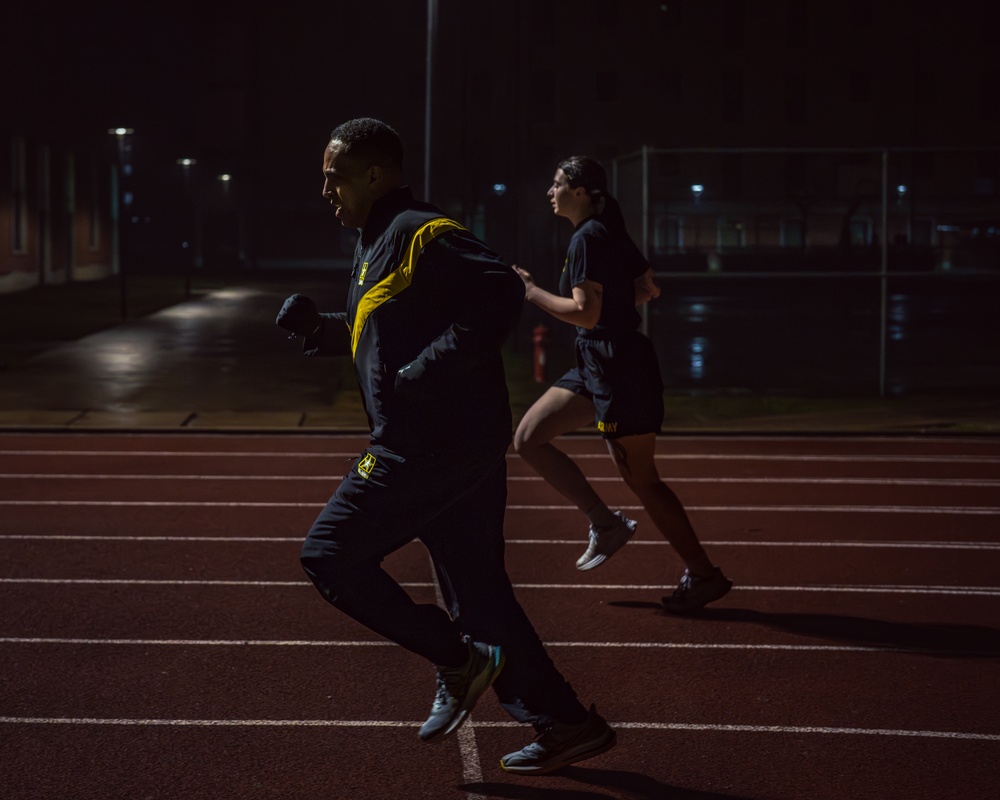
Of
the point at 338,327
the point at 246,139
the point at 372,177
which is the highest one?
the point at 246,139

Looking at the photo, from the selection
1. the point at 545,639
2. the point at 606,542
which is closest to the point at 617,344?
the point at 606,542

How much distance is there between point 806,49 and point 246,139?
27150 millimetres

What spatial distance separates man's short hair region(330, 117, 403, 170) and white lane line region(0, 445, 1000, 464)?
7.90 meters

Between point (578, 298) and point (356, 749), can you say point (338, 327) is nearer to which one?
point (356, 749)

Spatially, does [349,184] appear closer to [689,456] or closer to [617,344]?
[617,344]

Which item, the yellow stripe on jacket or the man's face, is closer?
the yellow stripe on jacket

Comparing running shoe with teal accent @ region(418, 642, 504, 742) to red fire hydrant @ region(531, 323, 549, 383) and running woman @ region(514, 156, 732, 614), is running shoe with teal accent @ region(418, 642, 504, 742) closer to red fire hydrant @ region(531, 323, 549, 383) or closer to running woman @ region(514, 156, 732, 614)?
running woman @ region(514, 156, 732, 614)

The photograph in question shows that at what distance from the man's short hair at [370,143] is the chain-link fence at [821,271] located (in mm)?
10844

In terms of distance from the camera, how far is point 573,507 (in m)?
9.95

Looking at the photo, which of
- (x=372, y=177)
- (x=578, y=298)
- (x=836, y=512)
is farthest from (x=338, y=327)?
(x=836, y=512)

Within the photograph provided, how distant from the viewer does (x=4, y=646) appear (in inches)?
248

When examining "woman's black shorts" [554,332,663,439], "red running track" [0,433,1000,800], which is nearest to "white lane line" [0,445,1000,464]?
"red running track" [0,433,1000,800]

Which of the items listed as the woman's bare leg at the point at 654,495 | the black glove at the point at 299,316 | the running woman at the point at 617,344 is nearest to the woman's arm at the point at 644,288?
the running woman at the point at 617,344

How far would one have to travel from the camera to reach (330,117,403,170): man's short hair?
4.48 m
